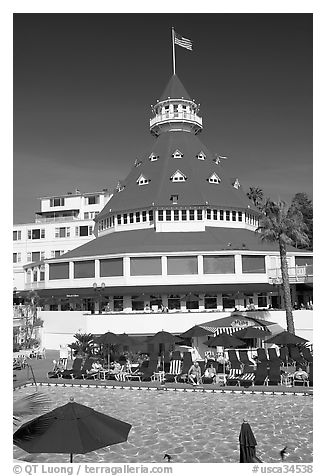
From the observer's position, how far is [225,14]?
14.7m

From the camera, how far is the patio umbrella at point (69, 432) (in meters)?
9.72

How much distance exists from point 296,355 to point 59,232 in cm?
4864

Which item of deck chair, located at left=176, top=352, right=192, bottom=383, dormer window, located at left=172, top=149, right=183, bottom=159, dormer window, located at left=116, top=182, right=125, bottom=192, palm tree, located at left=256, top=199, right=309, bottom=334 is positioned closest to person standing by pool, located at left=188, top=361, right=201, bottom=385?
deck chair, located at left=176, top=352, right=192, bottom=383

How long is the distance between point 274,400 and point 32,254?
179 ft

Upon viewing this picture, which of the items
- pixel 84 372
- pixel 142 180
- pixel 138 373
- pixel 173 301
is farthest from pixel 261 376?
pixel 142 180

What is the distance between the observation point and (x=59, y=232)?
7138cm

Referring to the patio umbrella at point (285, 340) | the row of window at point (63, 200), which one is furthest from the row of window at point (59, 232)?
the patio umbrella at point (285, 340)

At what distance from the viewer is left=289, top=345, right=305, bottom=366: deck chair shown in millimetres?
27891

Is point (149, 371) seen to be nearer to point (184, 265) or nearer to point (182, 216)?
point (184, 265)

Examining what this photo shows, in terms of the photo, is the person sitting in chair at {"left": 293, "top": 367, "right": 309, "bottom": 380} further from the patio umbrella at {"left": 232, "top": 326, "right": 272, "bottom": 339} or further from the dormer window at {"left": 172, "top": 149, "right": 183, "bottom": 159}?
the dormer window at {"left": 172, "top": 149, "right": 183, "bottom": 159}
